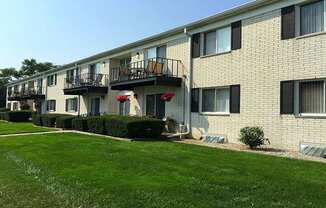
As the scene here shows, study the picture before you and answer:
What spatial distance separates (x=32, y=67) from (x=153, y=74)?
7699 cm

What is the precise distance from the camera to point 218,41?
787 inches

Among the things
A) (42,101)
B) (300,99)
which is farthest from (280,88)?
(42,101)

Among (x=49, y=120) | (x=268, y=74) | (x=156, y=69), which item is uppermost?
(x=156, y=69)

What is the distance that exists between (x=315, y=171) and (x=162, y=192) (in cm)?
462

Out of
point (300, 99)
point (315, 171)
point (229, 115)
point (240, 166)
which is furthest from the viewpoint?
point (229, 115)

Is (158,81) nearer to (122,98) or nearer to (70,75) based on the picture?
(122,98)

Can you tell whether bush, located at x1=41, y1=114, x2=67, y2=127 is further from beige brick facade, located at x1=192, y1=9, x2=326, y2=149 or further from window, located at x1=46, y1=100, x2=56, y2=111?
beige brick facade, located at x1=192, y1=9, x2=326, y2=149

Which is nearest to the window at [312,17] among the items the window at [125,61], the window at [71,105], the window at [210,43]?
the window at [210,43]

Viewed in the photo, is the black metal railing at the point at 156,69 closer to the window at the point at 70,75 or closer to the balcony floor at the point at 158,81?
the balcony floor at the point at 158,81

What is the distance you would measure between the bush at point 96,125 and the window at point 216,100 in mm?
5958

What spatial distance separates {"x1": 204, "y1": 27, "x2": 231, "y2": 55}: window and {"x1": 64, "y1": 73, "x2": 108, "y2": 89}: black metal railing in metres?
13.7

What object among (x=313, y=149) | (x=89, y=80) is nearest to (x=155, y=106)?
(x=89, y=80)

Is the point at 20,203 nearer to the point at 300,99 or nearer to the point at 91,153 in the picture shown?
the point at 91,153

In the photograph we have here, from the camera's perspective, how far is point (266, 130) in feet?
55.1
